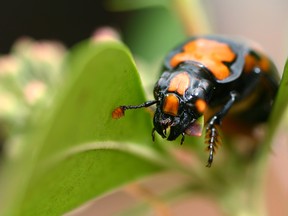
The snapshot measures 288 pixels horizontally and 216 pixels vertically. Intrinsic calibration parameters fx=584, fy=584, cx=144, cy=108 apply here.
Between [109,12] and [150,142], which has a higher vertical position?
[150,142]

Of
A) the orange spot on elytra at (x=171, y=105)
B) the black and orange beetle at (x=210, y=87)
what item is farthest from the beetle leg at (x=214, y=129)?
the orange spot on elytra at (x=171, y=105)

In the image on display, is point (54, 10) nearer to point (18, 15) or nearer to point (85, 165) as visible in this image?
point (18, 15)

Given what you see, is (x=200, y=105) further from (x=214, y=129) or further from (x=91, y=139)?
(x=91, y=139)

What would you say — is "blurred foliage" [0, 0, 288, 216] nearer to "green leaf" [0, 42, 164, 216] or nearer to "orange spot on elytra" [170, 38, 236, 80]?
"green leaf" [0, 42, 164, 216]

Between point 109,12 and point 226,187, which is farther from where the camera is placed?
point 109,12

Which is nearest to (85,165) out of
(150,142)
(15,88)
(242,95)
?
(150,142)

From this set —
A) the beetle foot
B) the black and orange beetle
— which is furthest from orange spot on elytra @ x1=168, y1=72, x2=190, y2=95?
the beetle foot

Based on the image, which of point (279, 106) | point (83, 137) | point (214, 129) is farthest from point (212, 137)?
point (83, 137)
